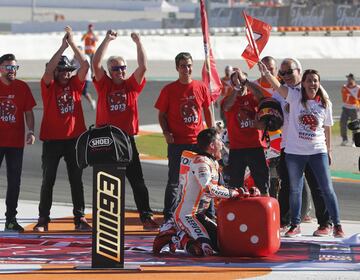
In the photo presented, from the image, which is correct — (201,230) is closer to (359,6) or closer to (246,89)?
(246,89)

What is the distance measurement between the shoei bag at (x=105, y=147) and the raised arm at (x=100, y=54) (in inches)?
75.9

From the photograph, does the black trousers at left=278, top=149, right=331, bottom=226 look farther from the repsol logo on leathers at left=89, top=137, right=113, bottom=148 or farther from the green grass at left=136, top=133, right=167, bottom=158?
the green grass at left=136, top=133, right=167, bottom=158

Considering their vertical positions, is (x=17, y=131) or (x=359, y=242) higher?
(x=17, y=131)

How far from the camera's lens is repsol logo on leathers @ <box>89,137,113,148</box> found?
31.9ft

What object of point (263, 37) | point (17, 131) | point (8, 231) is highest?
point (263, 37)

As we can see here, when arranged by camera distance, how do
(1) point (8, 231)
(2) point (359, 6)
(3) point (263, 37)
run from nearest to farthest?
1. (1) point (8, 231)
2. (3) point (263, 37)
3. (2) point (359, 6)

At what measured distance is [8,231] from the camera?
12.0 metres

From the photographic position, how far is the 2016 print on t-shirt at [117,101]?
1195 cm

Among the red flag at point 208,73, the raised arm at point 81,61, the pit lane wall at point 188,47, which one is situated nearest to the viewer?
the raised arm at point 81,61

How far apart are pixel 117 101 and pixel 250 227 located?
7.72 feet

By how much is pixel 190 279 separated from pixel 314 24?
52.5 meters

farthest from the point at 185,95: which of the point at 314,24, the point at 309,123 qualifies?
the point at 314,24

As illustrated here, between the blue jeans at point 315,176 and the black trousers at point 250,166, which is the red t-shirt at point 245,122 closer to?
the black trousers at point 250,166

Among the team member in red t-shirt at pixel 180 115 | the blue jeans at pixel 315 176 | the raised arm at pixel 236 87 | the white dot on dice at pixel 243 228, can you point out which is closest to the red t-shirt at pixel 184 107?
the team member in red t-shirt at pixel 180 115
